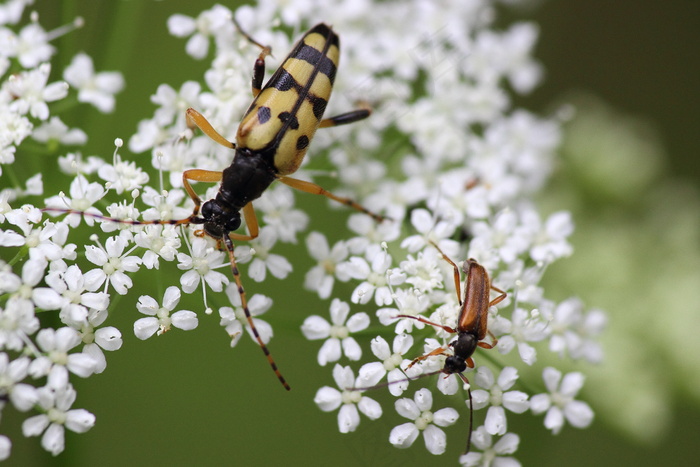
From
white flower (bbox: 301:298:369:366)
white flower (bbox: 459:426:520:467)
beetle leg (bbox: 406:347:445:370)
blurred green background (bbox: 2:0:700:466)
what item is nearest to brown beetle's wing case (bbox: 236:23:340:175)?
blurred green background (bbox: 2:0:700:466)

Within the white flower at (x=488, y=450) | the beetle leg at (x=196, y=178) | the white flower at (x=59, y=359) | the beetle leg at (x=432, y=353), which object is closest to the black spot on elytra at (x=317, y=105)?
the beetle leg at (x=196, y=178)

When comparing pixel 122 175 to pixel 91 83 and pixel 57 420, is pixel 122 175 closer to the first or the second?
pixel 91 83

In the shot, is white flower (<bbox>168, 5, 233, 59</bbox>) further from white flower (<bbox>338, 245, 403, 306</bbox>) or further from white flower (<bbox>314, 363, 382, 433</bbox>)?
white flower (<bbox>314, 363, 382, 433</bbox>)

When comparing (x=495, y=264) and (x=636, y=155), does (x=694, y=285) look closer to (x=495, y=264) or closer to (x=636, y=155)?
(x=636, y=155)

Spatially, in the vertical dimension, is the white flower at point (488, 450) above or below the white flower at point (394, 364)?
below

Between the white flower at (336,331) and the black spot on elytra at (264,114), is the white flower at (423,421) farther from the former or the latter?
the black spot on elytra at (264,114)

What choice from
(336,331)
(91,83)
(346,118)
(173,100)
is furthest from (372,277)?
(91,83)

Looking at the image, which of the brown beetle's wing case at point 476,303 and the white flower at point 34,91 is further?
the white flower at point 34,91

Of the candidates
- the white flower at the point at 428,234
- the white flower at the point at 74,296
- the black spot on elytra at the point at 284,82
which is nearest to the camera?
the white flower at the point at 74,296
